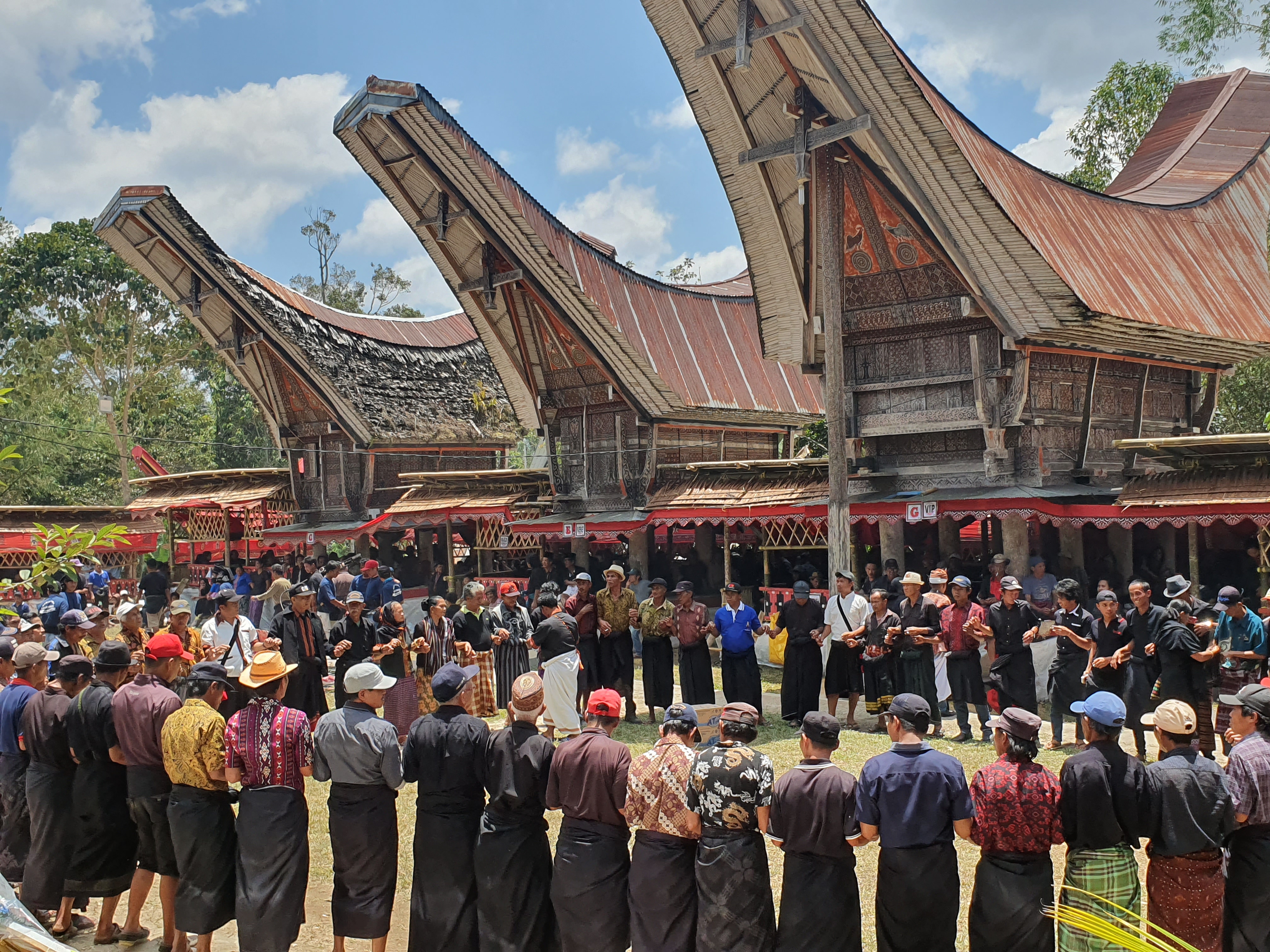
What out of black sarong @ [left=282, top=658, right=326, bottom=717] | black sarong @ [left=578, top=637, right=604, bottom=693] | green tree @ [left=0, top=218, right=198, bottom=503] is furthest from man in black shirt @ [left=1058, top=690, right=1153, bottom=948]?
green tree @ [left=0, top=218, right=198, bottom=503]

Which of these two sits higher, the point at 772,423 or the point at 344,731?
the point at 772,423

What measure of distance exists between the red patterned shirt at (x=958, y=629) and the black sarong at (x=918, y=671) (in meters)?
0.39

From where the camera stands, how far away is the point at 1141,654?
8391mm

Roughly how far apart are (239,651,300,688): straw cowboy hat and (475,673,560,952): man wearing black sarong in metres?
1.25

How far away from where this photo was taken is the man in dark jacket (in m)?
9.04

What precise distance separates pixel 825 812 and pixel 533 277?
1532cm

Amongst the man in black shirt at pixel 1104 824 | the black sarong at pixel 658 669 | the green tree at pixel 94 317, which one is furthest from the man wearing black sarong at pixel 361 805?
the green tree at pixel 94 317

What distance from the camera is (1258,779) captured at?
4391 millimetres

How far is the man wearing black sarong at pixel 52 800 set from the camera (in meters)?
6.02

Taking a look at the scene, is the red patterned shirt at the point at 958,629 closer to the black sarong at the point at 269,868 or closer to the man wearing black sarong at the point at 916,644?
the man wearing black sarong at the point at 916,644

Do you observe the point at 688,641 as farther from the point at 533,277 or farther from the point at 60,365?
the point at 60,365

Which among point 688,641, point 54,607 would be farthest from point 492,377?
point 688,641

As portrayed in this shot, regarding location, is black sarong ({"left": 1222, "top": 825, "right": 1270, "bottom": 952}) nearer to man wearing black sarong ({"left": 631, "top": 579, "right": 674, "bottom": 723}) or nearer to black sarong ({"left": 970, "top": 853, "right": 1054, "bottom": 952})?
black sarong ({"left": 970, "top": 853, "right": 1054, "bottom": 952})

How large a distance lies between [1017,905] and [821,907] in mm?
808
